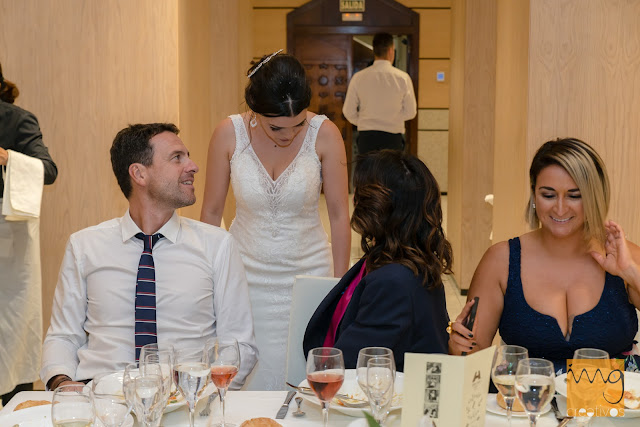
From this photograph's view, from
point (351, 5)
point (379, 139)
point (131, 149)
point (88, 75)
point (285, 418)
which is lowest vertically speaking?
point (285, 418)

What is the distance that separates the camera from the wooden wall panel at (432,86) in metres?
12.3

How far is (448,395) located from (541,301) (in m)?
1.29

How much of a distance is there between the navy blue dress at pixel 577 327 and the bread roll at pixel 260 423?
1.11 meters

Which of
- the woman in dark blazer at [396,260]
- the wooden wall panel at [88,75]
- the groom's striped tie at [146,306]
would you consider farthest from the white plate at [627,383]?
the wooden wall panel at [88,75]

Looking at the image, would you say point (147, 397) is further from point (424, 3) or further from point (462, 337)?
point (424, 3)

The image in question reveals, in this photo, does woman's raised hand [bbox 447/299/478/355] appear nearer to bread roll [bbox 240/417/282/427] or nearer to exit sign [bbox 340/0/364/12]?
bread roll [bbox 240/417/282/427]

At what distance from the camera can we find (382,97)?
8.21 m

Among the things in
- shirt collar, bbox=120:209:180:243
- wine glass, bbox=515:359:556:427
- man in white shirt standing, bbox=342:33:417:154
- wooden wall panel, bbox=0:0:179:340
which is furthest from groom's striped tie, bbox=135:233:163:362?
man in white shirt standing, bbox=342:33:417:154

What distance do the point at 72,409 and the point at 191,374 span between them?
0.25m

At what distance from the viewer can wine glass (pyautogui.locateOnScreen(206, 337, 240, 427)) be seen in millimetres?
1754

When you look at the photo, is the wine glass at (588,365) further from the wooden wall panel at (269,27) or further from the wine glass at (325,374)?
the wooden wall panel at (269,27)

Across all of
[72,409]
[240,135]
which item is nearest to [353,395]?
[72,409]

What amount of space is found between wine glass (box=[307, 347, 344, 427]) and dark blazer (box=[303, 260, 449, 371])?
43 cm

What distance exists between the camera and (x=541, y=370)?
1.60 meters
